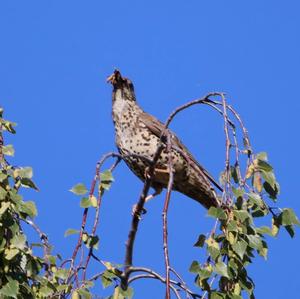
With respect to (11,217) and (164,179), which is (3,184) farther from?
(164,179)

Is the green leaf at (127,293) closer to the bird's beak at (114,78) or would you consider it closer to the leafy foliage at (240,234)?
the leafy foliage at (240,234)

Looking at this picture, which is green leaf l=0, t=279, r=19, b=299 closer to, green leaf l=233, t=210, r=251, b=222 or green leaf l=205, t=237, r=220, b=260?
green leaf l=205, t=237, r=220, b=260

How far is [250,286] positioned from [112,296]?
0.79m

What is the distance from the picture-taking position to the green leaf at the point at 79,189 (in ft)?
14.7

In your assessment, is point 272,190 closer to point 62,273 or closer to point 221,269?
point 221,269

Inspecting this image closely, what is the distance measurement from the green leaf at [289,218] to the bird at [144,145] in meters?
Result: 2.75

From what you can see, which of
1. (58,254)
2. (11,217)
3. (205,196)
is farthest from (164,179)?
(11,217)

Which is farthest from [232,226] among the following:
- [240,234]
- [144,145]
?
[144,145]

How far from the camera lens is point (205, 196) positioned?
7.76 meters

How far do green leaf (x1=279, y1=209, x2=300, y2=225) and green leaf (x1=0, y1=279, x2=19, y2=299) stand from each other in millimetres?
1454

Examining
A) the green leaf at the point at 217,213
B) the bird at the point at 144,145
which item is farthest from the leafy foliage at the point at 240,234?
the bird at the point at 144,145

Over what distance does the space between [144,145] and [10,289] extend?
10.2 ft

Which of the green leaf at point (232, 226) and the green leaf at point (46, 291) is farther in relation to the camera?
the green leaf at point (46, 291)

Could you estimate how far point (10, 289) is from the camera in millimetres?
4672
